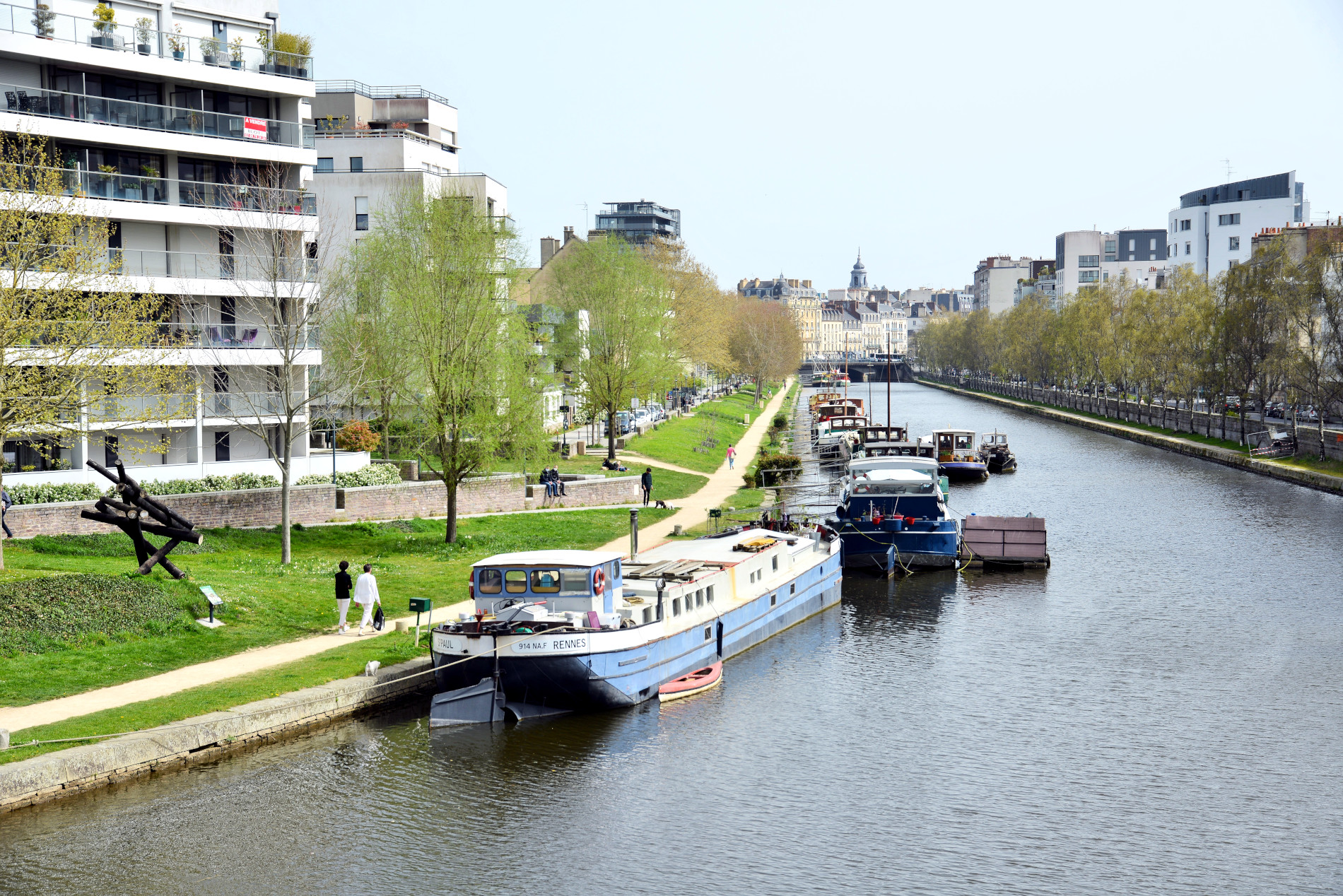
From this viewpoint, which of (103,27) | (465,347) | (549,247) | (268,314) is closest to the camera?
(465,347)

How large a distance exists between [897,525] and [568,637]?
24204 millimetres

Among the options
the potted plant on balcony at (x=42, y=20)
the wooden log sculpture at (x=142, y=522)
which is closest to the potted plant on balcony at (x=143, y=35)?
the potted plant on balcony at (x=42, y=20)

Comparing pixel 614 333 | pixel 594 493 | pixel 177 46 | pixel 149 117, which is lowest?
pixel 594 493

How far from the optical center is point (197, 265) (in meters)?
53.9

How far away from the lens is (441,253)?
161 feet

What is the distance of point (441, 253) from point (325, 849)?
3058 cm

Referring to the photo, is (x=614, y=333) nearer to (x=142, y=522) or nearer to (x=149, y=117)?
(x=149, y=117)

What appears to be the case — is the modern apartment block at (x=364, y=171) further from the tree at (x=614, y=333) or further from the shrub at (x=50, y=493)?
the shrub at (x=50, y=493)

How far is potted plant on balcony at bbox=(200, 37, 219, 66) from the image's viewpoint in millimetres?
53562

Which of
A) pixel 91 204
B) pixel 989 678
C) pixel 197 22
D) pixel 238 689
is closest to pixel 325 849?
pixel 238 689

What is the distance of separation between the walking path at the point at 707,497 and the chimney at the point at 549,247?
5507 centimetres

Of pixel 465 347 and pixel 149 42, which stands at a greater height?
pixel 149 42

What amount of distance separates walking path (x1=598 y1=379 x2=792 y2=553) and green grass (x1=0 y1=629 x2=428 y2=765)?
54.1ft

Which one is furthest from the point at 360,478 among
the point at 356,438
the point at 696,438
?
the point at 696,438
